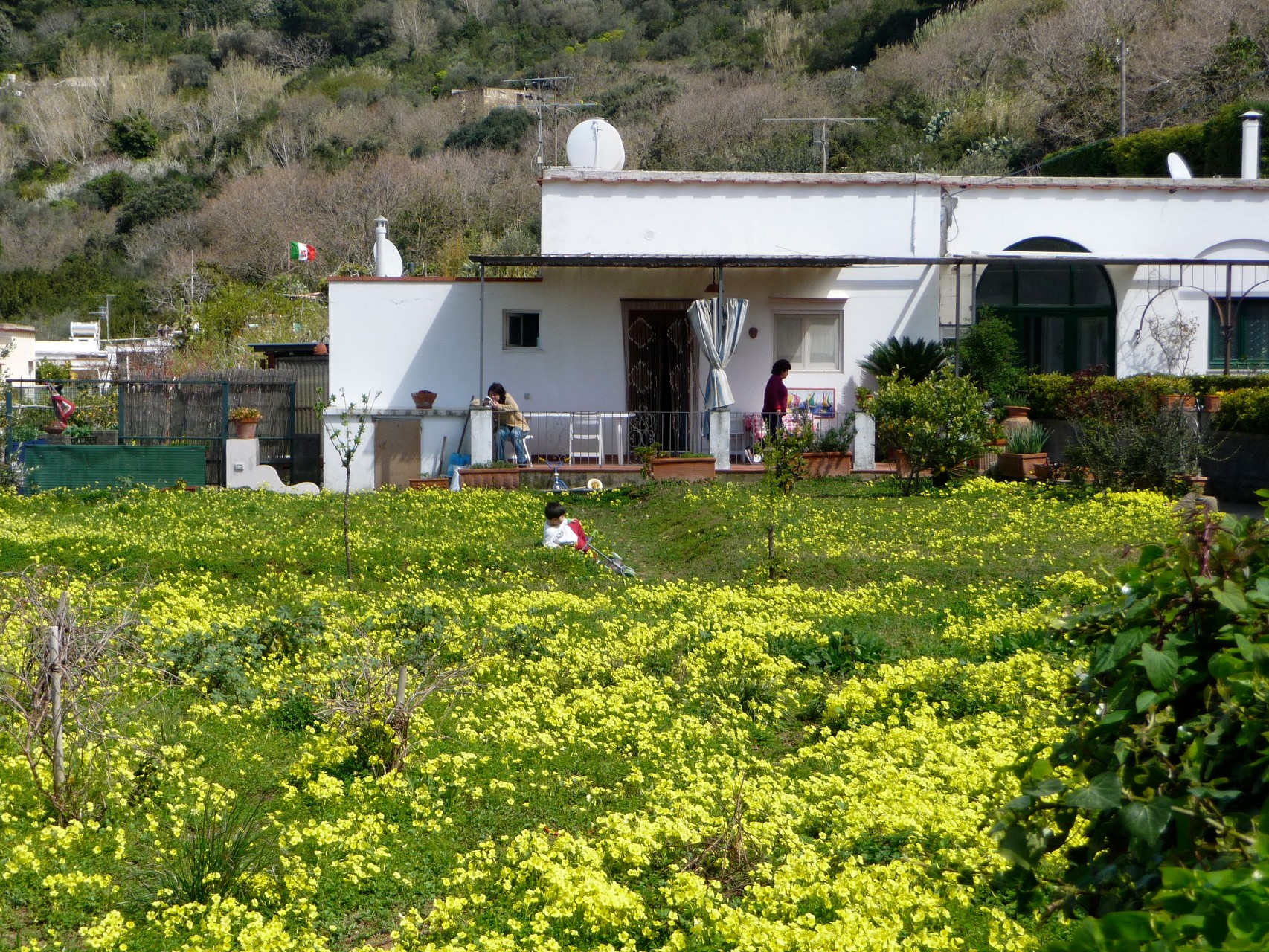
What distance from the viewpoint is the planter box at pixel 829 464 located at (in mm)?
18656

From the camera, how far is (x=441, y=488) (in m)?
18.9

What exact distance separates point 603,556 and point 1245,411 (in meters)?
9.13

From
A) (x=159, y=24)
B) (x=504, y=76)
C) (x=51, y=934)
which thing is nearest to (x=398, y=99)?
(x=504, y=76)

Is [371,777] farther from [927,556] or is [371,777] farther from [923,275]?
[923,275]

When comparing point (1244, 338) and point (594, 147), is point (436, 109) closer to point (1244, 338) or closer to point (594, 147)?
point (594, 147)

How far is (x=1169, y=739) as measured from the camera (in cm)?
247

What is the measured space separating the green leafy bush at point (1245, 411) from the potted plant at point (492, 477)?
9.85 metres

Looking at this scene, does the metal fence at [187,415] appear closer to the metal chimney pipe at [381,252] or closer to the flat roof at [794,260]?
the metal chimney pipe at [381,252]

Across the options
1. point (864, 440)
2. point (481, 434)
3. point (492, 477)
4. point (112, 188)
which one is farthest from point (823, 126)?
point (112, 188)

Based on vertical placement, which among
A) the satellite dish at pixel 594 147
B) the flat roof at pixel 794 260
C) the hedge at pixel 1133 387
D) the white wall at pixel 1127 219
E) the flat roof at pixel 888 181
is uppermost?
the satellite dish at pixel 594 147

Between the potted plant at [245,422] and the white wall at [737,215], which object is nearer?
the white wall at [737,215]

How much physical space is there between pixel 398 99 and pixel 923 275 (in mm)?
45485

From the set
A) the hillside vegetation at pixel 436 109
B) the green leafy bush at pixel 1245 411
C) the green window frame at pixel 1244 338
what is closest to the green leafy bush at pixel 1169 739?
the green leafy bush at pixel 1245 411

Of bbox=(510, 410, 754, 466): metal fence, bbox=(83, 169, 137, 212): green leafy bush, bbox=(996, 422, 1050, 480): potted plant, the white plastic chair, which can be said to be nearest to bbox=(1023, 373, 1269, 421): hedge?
bbox=(996, 422, 1050, 480): potted plant
